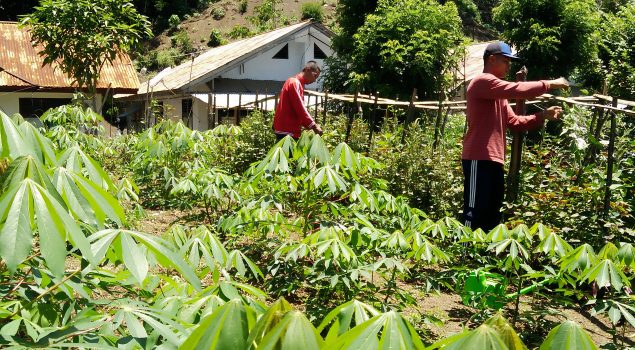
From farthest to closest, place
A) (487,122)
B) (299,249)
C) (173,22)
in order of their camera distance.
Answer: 1. (173,22)
2. (487,122)
3. (299,249)

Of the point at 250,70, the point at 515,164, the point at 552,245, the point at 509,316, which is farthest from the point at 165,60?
the point at 552,245

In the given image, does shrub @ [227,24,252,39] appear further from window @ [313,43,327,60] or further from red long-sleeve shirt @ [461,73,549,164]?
red long-sleeve shirt @ [461,73,549,164]

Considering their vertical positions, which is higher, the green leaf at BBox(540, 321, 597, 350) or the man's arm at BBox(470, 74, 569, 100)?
the man's arm at BBox(470, 74, 569, 100)

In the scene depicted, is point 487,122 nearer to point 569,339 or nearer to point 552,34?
point 569,339

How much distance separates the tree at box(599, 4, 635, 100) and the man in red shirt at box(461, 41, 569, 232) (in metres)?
8.99

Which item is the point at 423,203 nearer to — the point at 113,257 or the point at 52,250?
the point at 113,257

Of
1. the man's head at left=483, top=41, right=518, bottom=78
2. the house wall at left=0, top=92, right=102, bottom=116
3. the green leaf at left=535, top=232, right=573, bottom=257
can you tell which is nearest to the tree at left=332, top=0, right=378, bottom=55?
the house wall at left=0, top=92, right=102, bottom=116

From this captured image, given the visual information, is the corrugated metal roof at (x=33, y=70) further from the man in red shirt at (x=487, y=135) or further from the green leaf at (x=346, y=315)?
the green leaf at (x=346, y=315)

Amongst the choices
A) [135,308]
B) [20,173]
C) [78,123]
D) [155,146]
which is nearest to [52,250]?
[20,173]

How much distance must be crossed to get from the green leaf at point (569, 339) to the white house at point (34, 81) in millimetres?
19655

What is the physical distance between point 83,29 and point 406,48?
6.23 meters

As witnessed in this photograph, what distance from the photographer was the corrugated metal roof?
19844 mm

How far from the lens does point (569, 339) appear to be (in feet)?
3.34

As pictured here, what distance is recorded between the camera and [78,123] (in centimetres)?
797
